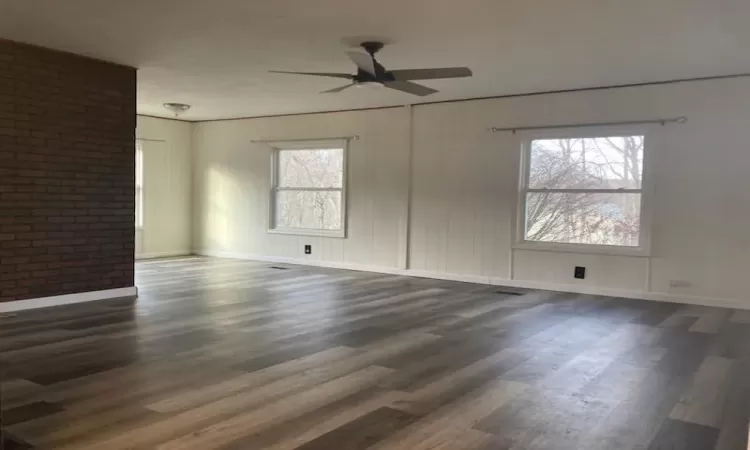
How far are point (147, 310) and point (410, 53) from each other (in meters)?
3.16

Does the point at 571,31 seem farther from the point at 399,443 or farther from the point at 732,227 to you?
the point at 399,443

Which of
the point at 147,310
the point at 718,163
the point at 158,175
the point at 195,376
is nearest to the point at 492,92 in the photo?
the point at 718,163

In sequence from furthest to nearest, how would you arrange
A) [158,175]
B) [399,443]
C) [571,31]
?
1. [158,175]
2. [571,31]
3. [399,443]

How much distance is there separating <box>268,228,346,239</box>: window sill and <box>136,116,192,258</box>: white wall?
5.76 ft

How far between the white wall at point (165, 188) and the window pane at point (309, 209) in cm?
181

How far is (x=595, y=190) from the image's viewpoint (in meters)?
6.49

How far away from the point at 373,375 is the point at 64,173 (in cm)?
359

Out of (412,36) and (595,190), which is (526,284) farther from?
(412,36)

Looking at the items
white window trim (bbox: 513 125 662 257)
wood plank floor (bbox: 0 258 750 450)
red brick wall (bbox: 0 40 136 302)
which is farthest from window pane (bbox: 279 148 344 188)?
red brick wall (bbox: 0 40 136 302)

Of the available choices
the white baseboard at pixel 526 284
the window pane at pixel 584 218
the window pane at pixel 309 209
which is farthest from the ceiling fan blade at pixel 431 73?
the window pane at pixel 309 209

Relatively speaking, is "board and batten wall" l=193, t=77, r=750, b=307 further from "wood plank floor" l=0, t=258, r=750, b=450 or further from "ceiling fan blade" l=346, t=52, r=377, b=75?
"ceiling fan blade" l=346, t=52, r=377, b=75

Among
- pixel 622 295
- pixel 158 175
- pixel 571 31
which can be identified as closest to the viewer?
pixel 571 31

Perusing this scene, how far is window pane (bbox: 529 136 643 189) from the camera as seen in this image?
6.31m

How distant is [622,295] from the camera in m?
6.33
